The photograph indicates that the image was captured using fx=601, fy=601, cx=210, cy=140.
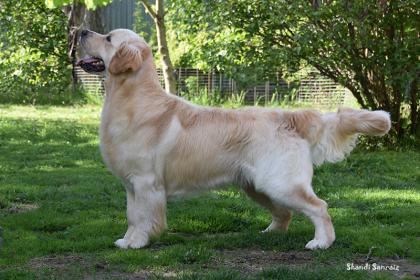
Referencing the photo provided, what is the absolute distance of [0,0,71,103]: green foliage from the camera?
12.5 metres

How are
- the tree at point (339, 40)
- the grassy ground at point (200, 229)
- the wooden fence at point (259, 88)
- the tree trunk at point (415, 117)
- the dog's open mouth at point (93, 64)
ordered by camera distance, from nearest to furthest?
1. the grassy ground at point (200, 229)
2. the dog's open mouth at point (93, 64)
3. the tree at point (339, 40)
4. the tree trunk at point (415, 117)
5. the wooden fence at point (259, 88)

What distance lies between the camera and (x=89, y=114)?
16.2m

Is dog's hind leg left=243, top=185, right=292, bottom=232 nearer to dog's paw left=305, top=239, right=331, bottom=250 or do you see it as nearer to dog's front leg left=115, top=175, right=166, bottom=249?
dog's paw left=305, top=239, right=331, bottom=250

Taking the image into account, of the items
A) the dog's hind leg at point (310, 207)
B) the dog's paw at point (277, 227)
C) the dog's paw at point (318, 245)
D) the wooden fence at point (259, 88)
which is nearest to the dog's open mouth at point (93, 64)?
the dog's hind leg at point (310, 207)

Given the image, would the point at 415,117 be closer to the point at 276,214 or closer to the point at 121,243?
the point at 276,214

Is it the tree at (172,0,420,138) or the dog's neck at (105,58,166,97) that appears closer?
the dog's neck at (105,58,166,97)

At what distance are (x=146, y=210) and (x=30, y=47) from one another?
29.3ft

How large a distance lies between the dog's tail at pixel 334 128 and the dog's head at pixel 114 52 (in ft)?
4.63

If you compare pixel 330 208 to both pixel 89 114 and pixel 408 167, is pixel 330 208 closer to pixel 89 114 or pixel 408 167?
pixel 408 167

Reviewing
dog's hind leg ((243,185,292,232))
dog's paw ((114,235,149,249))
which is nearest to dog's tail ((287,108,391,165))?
dog's hind leg ((243,185,292,232))

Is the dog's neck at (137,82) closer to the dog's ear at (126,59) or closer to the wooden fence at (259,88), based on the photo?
the dog's ear at (126,59)

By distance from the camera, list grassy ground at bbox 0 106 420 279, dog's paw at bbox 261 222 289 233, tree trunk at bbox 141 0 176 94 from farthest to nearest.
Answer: tree trunk at bbox 141 0 176 94 < dog's paw at bbox 261 222 289 233 < grassy ground at bbox 0 106 420 279

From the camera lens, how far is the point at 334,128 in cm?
514

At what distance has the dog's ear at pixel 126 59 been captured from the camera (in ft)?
16.8
